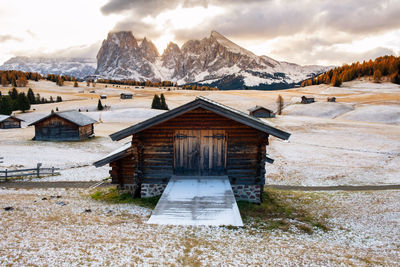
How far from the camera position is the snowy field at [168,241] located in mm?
7605

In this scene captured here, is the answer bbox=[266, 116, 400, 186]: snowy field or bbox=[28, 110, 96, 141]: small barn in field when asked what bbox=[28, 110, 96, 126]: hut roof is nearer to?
bbox=[28, 110, 96, 141]: small barn in field

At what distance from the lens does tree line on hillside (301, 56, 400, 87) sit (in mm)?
137125

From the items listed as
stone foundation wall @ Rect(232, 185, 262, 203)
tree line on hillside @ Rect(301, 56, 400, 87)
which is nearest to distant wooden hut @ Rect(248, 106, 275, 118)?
stone foundation wall @ Rect(232, 185, 262, 203)

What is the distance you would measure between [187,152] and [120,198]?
5259 mm

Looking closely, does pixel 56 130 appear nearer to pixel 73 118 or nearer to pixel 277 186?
pixel 73 118

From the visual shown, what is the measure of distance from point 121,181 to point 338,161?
26.6 m

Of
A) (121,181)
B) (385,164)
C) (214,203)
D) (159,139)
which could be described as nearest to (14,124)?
(121,181)

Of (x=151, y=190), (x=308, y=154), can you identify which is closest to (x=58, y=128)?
(x=151, y=190)

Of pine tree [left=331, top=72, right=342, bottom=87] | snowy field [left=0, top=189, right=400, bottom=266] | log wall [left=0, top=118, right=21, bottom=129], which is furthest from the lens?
pine tree [left=331, top=72, right=342, bottom=87]

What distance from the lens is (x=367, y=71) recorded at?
488ft

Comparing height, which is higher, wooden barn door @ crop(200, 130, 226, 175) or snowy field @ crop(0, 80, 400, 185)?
wooden barn door @ crop(200, 130, 226, 175)

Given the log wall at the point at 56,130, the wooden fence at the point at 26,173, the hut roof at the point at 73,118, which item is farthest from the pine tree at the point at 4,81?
the wooden fence at the point at 26,173

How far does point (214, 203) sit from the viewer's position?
36.3 feet

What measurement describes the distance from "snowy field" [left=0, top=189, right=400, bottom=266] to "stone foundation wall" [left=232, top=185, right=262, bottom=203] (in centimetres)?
327
